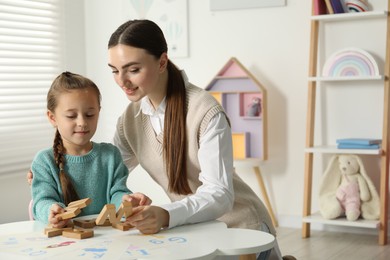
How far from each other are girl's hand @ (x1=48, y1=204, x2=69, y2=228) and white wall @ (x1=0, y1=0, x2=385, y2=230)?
97.7 inches

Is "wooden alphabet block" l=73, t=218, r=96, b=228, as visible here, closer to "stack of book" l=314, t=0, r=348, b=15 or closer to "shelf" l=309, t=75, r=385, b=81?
"shelf" l=309, t=75, r=385, b=81

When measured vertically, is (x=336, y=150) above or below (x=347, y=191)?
above

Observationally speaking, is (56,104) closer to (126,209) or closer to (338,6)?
(126,209)

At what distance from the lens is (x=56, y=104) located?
1.80 m

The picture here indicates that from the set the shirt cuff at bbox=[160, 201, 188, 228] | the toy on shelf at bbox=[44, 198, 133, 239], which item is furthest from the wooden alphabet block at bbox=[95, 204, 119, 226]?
the shirt cuff at bbox=[160, 201, 188, 228]

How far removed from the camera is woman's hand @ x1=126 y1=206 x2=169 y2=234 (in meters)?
1.56

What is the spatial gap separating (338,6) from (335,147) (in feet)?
2.59

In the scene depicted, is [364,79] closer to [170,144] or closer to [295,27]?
[295,27]

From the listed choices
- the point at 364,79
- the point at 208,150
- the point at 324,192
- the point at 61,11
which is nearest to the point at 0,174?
the point at 61,11

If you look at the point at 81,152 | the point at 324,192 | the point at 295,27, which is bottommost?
the point at 324,192

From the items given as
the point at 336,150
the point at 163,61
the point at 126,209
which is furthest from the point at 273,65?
the point at 126,209

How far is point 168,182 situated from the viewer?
2.04m

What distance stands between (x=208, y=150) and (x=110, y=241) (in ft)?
1.56

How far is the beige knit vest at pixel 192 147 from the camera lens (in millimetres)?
1933
